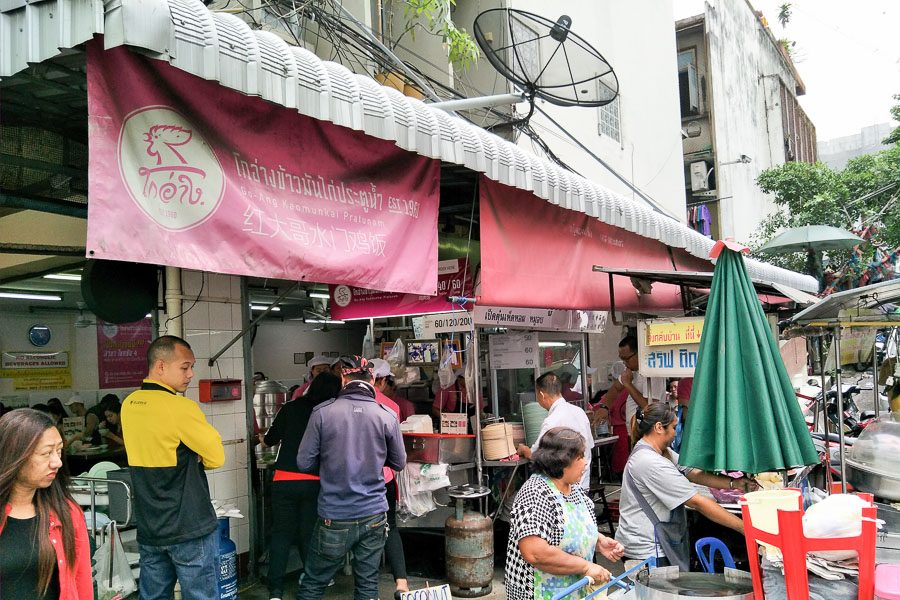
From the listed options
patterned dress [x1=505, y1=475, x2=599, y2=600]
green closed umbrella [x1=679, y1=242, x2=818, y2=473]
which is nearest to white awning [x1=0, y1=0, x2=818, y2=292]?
green closed umbrella [x1=679, y1=242, x2=818, y2=473]

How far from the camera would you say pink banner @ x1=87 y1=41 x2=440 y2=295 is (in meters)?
3.14

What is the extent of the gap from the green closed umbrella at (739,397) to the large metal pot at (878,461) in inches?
39.8

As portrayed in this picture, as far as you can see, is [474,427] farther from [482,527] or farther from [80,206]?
[80,206]

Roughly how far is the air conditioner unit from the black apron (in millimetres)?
20498

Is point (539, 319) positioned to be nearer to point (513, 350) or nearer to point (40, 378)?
point (513, 350)

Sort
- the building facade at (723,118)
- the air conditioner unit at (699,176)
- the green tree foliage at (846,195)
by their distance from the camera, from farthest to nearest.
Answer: the air conditioner unit at (699,176)
the building facade at (723,118)
the green tree foliage at (846,195)

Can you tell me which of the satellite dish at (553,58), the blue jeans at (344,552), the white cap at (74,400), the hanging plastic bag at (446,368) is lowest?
the blue jeans at (344,552)

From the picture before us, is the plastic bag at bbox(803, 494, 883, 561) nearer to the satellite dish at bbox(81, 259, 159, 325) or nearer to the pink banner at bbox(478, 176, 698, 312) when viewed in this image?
the pink banner at bbox(478, 176, 698, 312)

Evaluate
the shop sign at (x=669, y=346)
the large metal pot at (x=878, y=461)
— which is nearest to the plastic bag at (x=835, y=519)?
the large metal pot at (x=878, y=461)

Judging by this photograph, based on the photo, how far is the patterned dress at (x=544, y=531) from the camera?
3.79 metres

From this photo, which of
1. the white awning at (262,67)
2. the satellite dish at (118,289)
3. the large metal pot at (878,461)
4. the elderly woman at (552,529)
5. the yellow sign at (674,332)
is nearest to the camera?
the white awning at (262,67)

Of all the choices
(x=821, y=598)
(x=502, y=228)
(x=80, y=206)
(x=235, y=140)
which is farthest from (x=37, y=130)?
(x=821, y=598)

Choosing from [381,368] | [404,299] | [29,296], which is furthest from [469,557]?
[29,296]

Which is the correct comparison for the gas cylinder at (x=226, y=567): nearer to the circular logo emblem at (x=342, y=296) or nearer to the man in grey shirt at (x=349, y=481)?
the man in grey shirt at (x=349, y=481)
